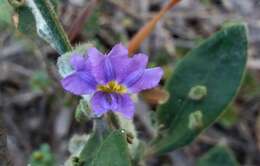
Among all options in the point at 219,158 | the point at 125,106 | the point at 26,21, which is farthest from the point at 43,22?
the point at 219,158

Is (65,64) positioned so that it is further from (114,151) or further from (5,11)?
(5,11)

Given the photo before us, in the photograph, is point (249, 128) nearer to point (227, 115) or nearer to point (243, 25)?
point (227, 115)

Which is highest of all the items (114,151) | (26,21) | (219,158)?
(26,21)

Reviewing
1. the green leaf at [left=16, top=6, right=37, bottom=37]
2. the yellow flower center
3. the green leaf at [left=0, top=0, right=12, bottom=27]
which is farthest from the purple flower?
the green leaf at [left=0, top=0, right=12, bottom=27]

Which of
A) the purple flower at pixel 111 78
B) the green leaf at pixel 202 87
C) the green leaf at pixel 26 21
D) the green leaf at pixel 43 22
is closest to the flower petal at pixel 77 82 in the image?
the purple flower at pixel 111 78

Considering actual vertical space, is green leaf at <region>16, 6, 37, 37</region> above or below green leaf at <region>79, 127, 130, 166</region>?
above

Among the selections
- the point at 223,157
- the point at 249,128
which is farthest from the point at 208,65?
the point at 249,128

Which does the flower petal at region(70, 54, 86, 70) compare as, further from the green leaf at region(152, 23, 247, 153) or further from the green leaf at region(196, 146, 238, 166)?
the green leaf at region(196, 146, 238, 166)
